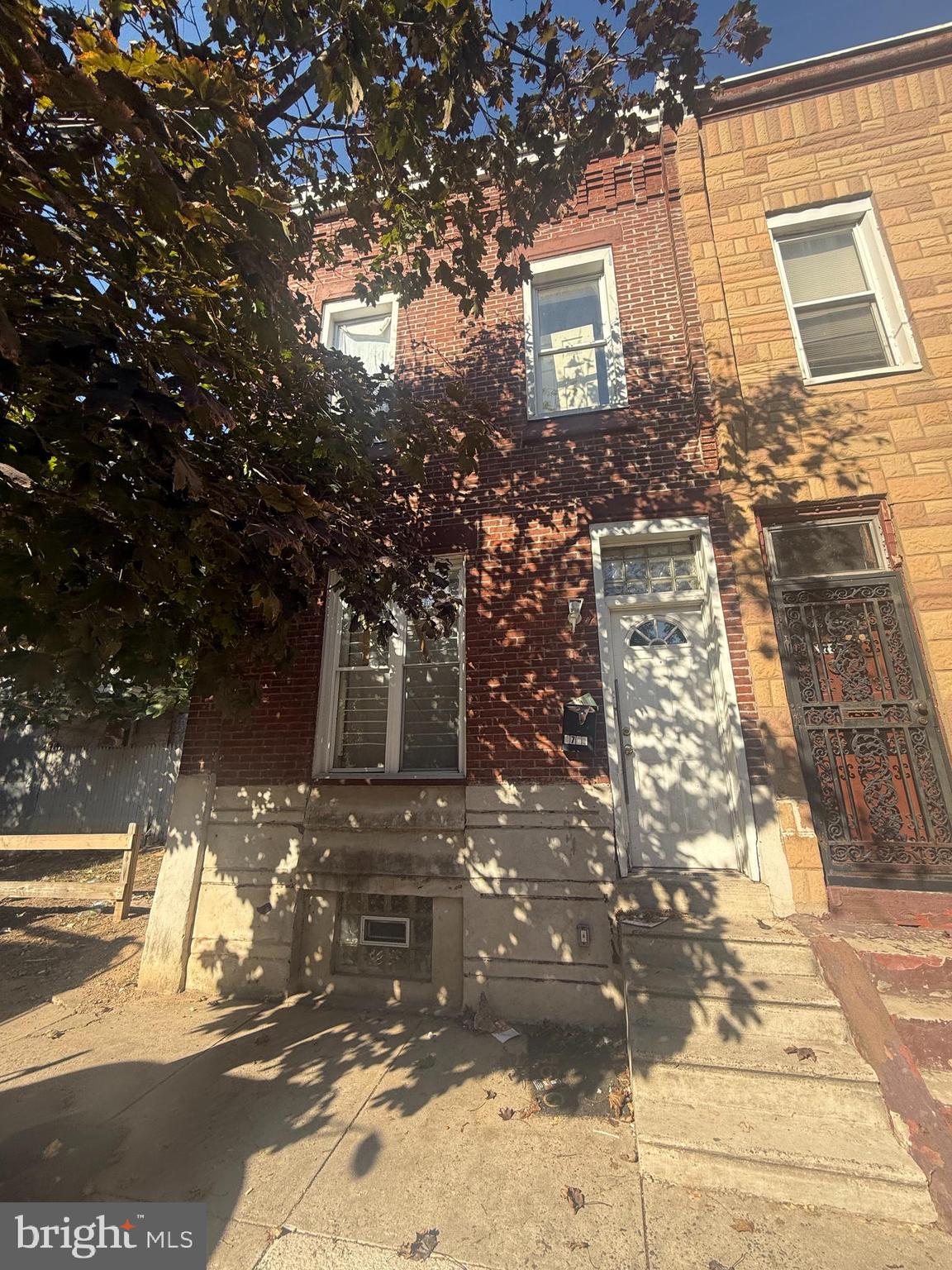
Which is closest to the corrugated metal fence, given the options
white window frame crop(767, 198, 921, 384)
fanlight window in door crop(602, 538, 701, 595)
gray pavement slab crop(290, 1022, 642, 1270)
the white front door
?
gray pavement slab crop(290, 1022, 642, 1270)

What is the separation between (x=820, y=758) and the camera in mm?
4844

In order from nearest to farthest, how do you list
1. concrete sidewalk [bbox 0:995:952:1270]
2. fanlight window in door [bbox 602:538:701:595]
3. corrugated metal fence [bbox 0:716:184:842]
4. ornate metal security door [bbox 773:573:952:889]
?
concrete sidewalk [bbox 0:995:952:1270]
ornate metal security door [bbox 773:573:952:889]
fanlight window in door [bbox 602:538:701:595]
corrugated metal fence [bbox 0:716:184:842]

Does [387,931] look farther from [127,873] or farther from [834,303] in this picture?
[834,303]

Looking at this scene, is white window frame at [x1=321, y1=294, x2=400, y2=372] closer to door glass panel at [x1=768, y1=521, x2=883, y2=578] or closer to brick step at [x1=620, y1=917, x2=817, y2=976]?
door glass panel at [x1=768, y1=521, x2=883, y2=578]

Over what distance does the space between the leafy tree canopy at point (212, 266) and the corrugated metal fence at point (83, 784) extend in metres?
9.64

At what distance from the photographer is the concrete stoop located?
274 cm

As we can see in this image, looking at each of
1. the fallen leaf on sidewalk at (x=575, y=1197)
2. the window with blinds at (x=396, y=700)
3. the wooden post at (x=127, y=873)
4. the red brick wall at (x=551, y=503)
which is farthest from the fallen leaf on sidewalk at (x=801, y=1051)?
the wooden post at (x=127, y=873)

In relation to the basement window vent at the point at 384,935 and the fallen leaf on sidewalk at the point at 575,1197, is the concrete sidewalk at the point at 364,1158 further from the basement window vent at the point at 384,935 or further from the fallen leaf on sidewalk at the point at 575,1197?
the basement window vent at the point at 384,935

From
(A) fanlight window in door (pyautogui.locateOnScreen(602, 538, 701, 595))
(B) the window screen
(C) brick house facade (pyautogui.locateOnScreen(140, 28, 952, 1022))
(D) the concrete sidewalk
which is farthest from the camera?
(B) the window screen

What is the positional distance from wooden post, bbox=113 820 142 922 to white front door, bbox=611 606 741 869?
610 cm

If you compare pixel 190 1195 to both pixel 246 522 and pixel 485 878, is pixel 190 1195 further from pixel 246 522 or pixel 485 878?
pixel 246 522

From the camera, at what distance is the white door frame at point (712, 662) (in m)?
4.90

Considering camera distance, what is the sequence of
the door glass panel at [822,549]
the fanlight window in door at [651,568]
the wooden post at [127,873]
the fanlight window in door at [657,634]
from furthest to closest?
the wooden post at [127,873]
the fanlight window in door at [651,568]
the fanlight window in door at [657,634]
the door glass panel at [822,549]

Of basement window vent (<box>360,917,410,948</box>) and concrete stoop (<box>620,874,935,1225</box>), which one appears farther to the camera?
basement window vent (<box>360,917,410,948</box>)
